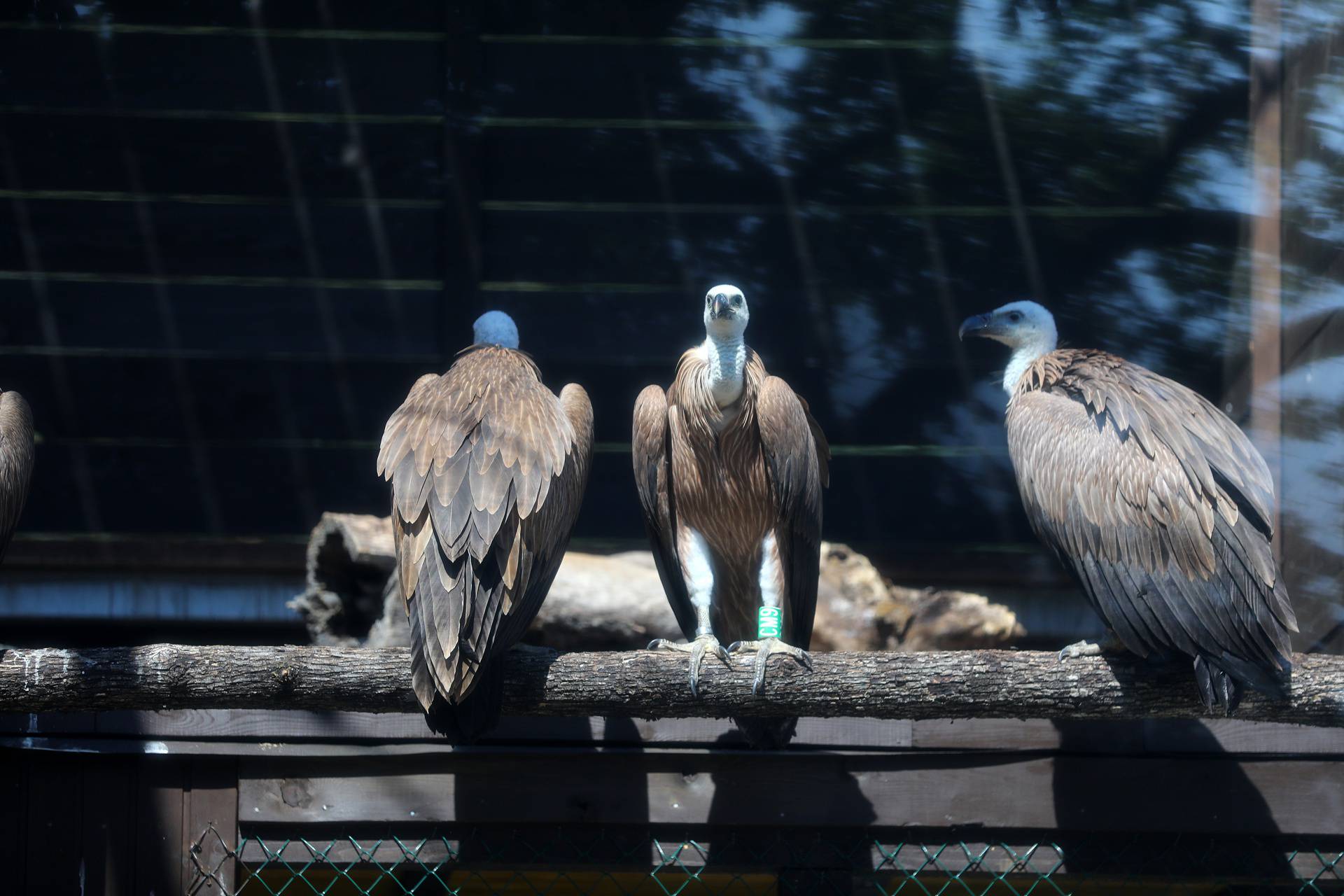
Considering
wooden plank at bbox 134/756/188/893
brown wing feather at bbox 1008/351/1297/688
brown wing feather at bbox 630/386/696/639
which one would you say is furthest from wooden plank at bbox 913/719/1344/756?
wooden plank at bbox 134/756/188/893

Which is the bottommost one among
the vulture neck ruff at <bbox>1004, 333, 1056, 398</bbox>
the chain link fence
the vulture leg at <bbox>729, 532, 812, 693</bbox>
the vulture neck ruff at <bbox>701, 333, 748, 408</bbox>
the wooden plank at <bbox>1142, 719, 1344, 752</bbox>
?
the chain link fence

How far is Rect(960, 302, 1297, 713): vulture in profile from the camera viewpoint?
3709mm

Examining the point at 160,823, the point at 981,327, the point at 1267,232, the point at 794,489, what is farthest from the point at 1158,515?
the point at 160,823

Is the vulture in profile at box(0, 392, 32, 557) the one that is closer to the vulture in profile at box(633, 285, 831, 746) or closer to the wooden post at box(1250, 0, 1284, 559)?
the vulture in profile at box(633, 285, 831, 746)

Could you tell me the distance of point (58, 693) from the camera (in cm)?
371

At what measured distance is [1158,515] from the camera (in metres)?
4.00

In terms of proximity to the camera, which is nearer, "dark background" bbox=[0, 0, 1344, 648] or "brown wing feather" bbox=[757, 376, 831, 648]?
"brown wing feather" bbox=[757, 376, 831, 648]

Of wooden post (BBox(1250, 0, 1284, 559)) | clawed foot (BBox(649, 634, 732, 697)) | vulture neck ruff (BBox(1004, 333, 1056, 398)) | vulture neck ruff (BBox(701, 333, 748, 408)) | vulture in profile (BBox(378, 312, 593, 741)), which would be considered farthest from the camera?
wooden post (BBox(1250, 0, 1284, 559))

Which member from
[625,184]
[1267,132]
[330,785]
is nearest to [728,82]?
[625,184]

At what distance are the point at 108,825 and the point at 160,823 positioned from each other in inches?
5.6

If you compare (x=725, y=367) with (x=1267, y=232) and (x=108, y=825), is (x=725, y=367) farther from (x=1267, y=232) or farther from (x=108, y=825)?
(x=1267, y=232)

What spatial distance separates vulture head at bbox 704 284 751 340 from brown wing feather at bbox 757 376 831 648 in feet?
0.86

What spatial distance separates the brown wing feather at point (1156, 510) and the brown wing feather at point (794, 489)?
65 centimetres

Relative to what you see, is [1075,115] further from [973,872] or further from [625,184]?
[973,872]
